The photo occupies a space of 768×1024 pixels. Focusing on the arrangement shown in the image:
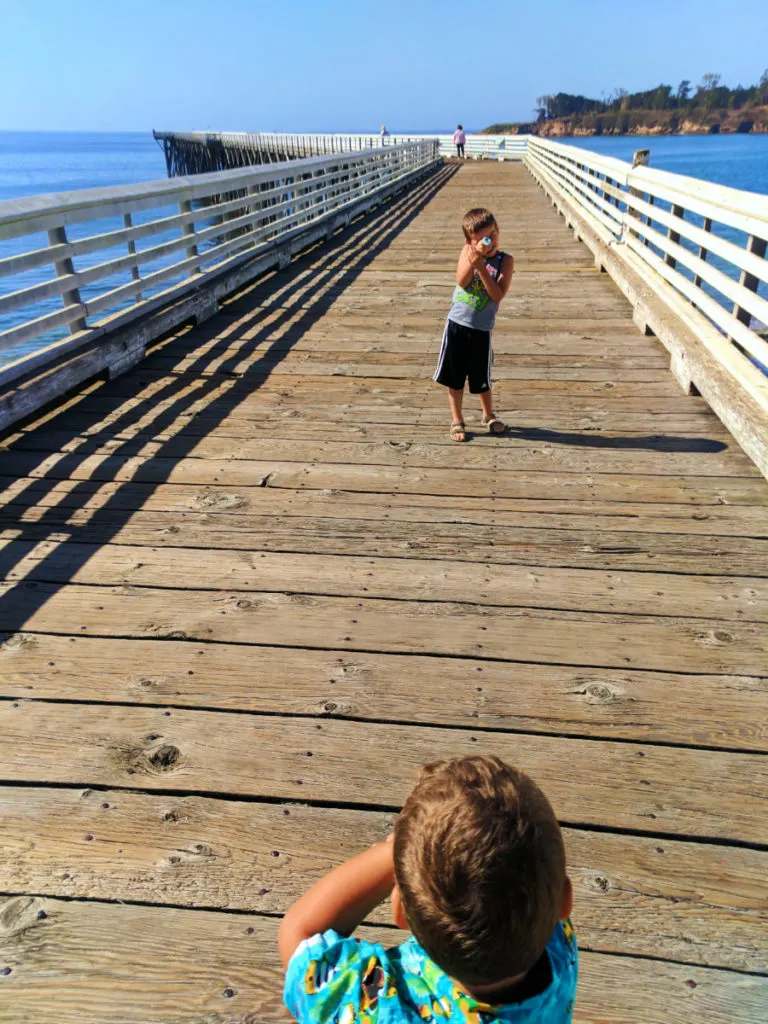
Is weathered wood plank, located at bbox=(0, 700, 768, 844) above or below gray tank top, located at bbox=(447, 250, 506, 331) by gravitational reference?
below

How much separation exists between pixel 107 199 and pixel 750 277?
4.62 metres

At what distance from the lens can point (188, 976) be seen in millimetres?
1698

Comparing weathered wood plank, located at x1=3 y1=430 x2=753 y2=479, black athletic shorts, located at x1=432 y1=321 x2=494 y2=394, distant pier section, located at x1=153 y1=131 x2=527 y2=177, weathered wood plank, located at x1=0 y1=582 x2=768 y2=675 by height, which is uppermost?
black athletic shorts, located at x1=432 y1=321 x2=494 y2=394

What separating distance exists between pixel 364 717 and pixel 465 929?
1450mm

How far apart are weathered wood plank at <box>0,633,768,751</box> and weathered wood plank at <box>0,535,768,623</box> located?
16.5 inches

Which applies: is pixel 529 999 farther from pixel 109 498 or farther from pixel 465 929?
pixel 109 498

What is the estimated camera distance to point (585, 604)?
3.03 m

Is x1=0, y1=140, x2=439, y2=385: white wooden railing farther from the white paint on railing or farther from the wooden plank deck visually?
the white paint on railing

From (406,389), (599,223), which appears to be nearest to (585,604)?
(406,389)

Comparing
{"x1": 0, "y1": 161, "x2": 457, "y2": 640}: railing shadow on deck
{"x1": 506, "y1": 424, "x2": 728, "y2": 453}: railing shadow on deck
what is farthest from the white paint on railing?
{"x1": 0, "y1": 161, "x2": 457, "y2": 640}: railing shadow on deck

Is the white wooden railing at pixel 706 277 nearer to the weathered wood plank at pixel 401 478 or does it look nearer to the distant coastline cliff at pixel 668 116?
the weathered wood plank at pixel 401 478

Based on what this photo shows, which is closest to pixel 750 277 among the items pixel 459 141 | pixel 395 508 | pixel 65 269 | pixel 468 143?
pixel 395 508

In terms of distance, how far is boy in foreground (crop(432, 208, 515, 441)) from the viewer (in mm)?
4172

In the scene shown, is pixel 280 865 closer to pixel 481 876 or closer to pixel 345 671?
pixel 345 671
